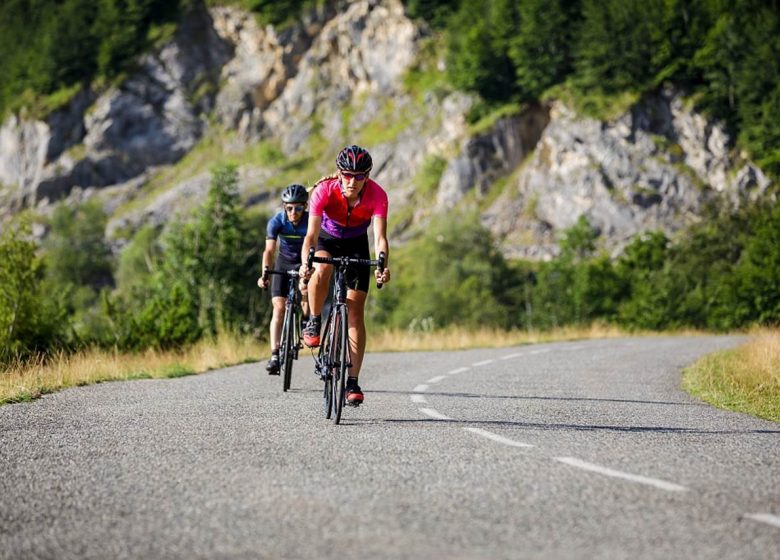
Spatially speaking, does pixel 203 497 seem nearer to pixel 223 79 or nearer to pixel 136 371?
pixel 136 371

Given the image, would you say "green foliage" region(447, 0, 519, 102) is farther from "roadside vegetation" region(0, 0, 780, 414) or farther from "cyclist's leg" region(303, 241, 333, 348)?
"cyclist's leg" region(303, 241, 333, 348)

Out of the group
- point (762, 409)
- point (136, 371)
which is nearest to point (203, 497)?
point (762, 409)

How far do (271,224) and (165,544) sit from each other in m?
7.26

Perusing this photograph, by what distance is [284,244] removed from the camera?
425 inches

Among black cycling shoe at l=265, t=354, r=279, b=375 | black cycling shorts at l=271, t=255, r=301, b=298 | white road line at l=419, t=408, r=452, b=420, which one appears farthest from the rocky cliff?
white road line at l=419, t=408, r=452, b=420

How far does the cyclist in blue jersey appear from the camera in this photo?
34.4 ft

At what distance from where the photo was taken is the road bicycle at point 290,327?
10.3 meters

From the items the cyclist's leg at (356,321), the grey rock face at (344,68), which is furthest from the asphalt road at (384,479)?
the grey rock face at (344,68)

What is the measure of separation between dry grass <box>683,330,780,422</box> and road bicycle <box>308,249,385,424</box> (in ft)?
12.4

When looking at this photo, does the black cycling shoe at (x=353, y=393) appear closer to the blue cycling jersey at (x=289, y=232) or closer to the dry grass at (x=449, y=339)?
the blue cycling jersey at (x=289, y=232)

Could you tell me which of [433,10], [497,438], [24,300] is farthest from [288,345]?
[433,10]

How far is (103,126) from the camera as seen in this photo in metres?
155

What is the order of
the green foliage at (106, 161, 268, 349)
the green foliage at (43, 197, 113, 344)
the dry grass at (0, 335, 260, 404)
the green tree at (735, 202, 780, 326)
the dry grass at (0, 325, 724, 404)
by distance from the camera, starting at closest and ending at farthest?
the dry grass at (0, 335, 260, 404), the dry grass at (0, 325, 724, 404), the green foliage at (106, 161, 268, 349), the green tree at (735, 202, 780, 326), the green foliage at (43, 197, 113, 344)

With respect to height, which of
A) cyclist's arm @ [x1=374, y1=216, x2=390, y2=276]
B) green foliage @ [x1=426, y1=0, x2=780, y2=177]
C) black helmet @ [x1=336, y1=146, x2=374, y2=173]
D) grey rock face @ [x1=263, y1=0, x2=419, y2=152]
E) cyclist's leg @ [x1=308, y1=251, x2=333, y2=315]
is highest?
grey rock face @ [x1=263, y1=0, x2=419, y2=152]
